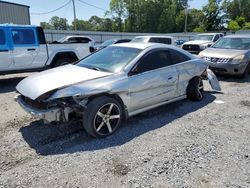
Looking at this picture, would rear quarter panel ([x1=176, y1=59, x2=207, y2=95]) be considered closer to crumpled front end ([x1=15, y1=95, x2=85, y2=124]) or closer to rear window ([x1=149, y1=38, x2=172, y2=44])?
crumpled front end ([x1=15, y1=95, x2=85, y2=124])

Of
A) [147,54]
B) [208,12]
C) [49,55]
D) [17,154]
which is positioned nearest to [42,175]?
[17,154]

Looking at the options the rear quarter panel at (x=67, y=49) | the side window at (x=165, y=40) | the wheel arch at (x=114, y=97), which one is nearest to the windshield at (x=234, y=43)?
the side window at (x=165, y=40)

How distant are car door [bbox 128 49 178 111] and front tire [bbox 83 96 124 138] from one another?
407 mm

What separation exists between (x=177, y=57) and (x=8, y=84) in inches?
243

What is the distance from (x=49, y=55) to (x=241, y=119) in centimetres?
670

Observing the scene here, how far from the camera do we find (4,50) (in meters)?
8.20

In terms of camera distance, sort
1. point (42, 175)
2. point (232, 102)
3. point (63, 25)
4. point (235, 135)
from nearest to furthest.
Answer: point (42, 175) < point (235, 135) < point (232, 102) < point (63, 25)

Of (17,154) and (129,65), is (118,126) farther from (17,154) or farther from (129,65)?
(17,154)

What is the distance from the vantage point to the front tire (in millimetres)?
4051

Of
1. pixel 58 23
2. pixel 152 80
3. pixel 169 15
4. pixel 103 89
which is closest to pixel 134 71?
pixel 152 80

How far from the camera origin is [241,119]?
5309 mm

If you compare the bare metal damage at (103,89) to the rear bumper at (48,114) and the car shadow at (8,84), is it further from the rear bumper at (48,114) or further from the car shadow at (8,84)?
the car shadow at (8,84)

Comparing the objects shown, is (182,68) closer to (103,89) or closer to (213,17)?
(103,89)

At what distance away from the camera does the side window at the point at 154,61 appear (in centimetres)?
487
